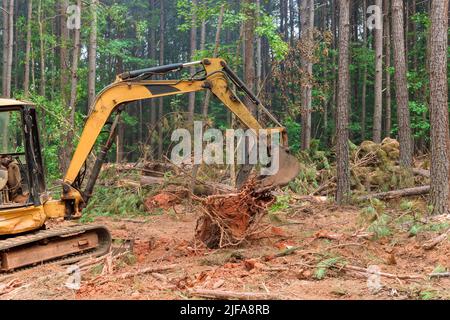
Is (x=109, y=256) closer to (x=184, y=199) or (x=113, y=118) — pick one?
(x=113, y=118)

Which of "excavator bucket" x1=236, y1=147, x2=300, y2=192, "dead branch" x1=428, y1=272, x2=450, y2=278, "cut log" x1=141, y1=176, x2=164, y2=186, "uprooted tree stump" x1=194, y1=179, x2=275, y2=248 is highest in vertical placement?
"excavator bucket" x1=236, y1=147, x2=300, y2=192

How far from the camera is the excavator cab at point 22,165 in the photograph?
330 inches

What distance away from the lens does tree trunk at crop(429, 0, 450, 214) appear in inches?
416

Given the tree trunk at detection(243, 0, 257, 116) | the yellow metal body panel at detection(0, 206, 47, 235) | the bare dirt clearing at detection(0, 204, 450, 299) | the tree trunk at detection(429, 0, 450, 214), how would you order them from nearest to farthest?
the bare dirt clearing at detection(0, 204, 450, 299), the yellow metal body panel at detection(0, 206, 47, 235), the tree trunk at detection(429, 0, 450, 214), the tree trunk at detection(243, 0, 257, 116)

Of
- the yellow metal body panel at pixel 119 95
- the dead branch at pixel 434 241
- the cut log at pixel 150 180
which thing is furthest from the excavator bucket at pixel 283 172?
the cut log at pixel 150 180

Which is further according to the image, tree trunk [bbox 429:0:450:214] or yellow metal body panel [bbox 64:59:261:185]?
tree trunk [bbox 429:0:450:214]

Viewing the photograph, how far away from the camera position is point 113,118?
9.65 meters

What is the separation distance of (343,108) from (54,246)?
7.98m

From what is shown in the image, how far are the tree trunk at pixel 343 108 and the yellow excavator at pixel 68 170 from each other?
4.59m

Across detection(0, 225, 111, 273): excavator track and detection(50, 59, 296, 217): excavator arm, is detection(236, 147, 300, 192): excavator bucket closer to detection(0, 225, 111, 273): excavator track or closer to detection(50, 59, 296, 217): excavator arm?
detection(50, 59, 296, 217): excavator arm

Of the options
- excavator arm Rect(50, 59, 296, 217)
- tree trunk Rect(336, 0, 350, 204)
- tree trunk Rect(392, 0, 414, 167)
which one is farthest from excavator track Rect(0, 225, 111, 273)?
tree trunk Rect(392, 0, 414, 167)

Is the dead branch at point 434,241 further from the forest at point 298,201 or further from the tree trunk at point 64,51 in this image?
the tree trunk at point 64,51
